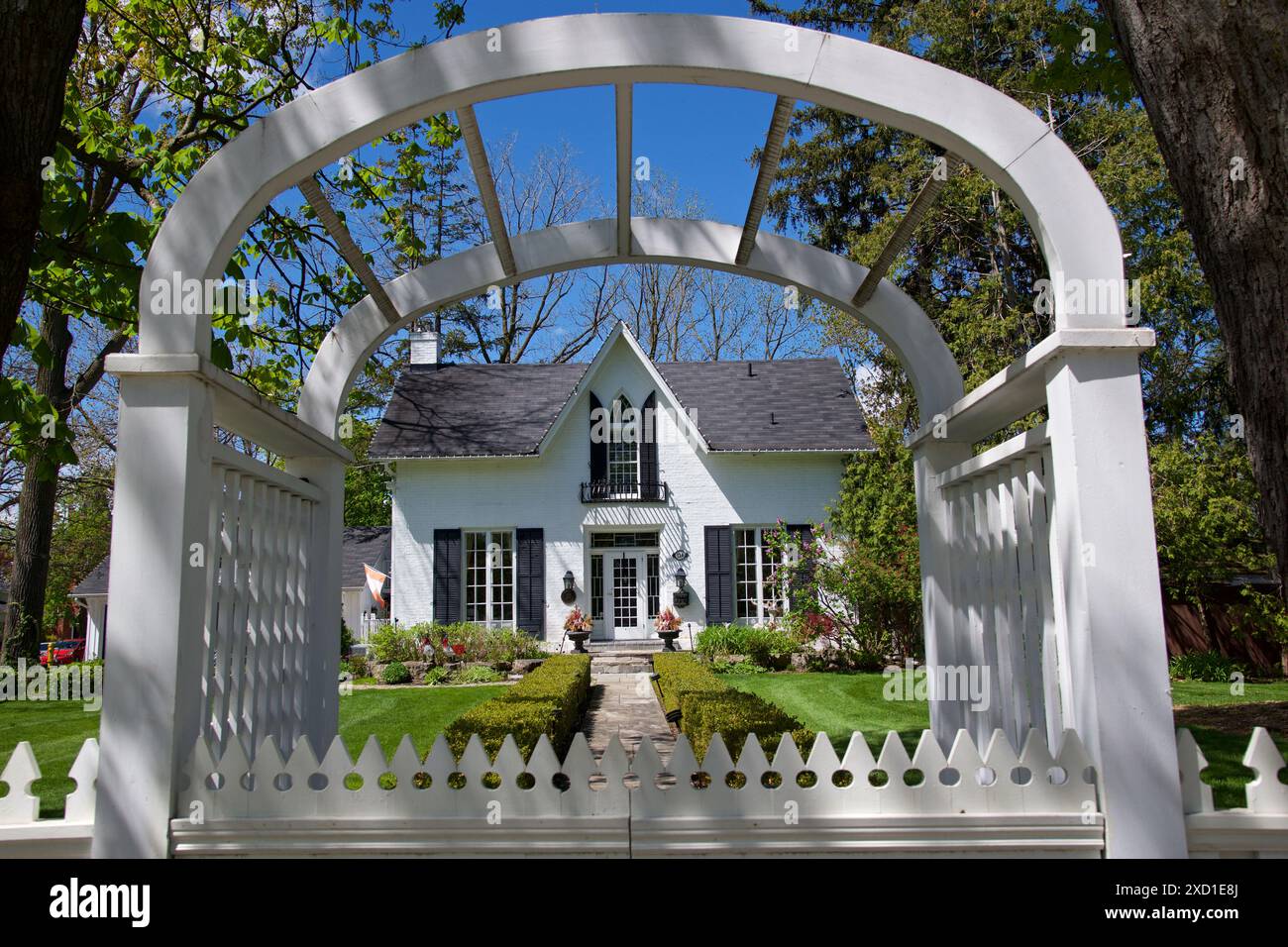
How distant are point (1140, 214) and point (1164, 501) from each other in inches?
244

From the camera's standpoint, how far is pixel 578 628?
17.2 meters

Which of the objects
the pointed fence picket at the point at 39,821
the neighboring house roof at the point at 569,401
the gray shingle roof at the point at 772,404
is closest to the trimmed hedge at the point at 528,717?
the pointed fence picket at the point at 39,821

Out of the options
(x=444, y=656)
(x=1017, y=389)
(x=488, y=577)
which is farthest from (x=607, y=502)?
(x=1017, y=389)

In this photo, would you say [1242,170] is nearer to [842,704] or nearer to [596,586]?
[842,704]

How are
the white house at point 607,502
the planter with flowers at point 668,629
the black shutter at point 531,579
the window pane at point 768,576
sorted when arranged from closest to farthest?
the planter with flowers at point 668,629
the window pane at point 768,576
the black shutter at point 531,579
the white house at point 607,502

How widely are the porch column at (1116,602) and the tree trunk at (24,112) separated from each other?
352 centimetres

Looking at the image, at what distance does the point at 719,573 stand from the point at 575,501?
11.0 ft

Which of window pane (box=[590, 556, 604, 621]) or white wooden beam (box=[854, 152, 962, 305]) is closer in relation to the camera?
white wooden beam (box=[854, 152, 962, 305])

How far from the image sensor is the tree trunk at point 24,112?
9.29ft

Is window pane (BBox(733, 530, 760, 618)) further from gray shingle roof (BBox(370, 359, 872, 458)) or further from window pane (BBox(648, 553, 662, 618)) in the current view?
gray shingle roof (BBox(370, 359, 872, 458))

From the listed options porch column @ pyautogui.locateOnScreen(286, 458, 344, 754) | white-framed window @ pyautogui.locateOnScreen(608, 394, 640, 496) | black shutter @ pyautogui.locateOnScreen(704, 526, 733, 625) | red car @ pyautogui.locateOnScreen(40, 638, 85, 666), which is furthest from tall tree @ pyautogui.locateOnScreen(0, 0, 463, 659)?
red car @ pyautogui.locateOnScreen(40, 638, 85, 666)

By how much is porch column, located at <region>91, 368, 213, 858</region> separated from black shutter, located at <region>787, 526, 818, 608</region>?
12904 millimetres

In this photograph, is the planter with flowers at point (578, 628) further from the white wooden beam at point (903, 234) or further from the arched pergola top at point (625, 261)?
the white wooden beam at point (903, 234)

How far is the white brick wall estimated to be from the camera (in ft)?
59.5
